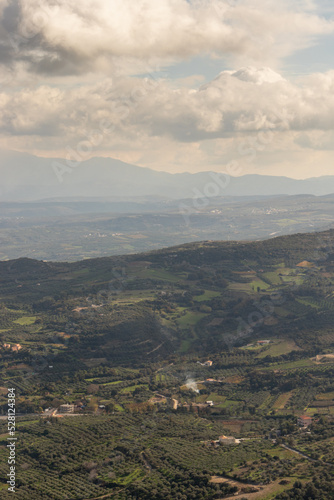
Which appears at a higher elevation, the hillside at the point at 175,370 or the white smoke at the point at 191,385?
the hillside at the point at 175,370

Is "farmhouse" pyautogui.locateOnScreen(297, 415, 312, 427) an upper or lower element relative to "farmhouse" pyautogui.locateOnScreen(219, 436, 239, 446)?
lower

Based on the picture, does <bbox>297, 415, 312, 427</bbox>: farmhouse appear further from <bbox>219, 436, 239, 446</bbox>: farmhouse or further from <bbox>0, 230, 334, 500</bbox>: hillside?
<bbox>219, 436, 239, 446</bbox>: farmhouse

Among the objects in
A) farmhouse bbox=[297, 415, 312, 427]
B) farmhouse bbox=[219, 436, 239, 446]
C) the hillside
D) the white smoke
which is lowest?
farmhouse bbox=[297, 415, 312, 427]

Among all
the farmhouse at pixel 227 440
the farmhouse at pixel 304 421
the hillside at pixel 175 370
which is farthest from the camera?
Answer: the farmhouse at pixel 304 421

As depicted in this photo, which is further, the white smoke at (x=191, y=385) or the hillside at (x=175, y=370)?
the white smoke at (x=191, y=385)

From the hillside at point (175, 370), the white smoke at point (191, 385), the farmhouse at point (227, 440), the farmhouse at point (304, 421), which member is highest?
the hillside at point (175, 370)

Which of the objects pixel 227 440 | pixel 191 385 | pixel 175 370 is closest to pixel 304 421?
pixel 227 440

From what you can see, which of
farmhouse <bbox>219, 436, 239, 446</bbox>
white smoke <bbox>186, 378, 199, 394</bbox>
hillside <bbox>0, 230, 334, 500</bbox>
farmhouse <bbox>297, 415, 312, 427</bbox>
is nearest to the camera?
hillside <bbox>0, 230, 334, 500</bbox>

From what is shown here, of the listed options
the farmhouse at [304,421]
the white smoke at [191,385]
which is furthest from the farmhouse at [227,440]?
the white smoke at [191,385]

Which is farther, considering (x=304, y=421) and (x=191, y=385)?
(x=191, y=385)

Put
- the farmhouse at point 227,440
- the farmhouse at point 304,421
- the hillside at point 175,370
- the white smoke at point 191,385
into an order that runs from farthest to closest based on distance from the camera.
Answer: the white smoke at point 191,385 → the farmhouse at point 304,421 → the farmhouse at point 227,440 → the hillside at point 175,370

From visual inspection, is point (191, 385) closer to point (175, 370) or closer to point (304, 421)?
point (175, 370)

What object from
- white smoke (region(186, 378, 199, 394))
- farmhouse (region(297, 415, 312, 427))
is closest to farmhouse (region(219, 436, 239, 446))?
farmhouse (region(297, 415, 312, 427))

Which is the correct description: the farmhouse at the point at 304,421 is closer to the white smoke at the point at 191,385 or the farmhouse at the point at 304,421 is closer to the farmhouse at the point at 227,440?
the farmhouse at the point at 227,440
